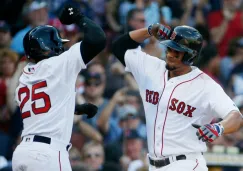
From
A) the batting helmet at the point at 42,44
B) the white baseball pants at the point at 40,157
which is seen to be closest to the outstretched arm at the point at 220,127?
the white baseball pants at the point at 40,157

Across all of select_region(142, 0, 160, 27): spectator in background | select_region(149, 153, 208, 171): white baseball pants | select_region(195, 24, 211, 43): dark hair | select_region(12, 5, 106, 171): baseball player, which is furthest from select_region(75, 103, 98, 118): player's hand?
select_region(195, 24, 211, 43): dark hair

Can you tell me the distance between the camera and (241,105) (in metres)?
9.86

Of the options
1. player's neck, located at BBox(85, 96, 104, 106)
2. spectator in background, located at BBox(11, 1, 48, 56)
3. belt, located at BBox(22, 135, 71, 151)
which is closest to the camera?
belt, located at BBox(22, 135, 71, 151)

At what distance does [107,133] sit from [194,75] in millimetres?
3129

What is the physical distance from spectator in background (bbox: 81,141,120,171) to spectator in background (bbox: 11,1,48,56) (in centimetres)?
160

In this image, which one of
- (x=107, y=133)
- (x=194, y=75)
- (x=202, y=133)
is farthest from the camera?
(x=107, y=133)

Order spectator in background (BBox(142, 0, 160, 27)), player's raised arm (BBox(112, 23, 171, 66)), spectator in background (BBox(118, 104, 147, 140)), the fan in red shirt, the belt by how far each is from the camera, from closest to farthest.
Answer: the belt → player's raised arm (BBox(112, 23, 171, 66)) → spectator in background (BBox(118, 104, 147, 140)) → spectator in background (BBox(142, 0, 160, 27)) → the fan in red shirt

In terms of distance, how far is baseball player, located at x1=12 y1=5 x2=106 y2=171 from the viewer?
593cm

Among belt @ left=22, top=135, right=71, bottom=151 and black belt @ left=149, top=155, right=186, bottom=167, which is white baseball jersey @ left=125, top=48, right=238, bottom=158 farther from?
belt @ left=22, top=135, right=71, bottom=151

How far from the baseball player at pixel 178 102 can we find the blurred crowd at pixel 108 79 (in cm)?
178

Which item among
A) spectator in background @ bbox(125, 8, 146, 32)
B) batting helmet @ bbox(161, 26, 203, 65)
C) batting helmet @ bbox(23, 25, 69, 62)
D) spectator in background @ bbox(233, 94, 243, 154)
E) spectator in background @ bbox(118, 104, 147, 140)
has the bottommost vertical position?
spectator in background @ bbox(233, 94, 243, 154)

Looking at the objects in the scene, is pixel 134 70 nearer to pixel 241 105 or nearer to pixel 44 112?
pixel 44 112

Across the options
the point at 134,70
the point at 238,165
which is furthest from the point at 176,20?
the point at 134,70

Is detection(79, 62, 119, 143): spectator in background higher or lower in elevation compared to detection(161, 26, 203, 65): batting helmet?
lower
